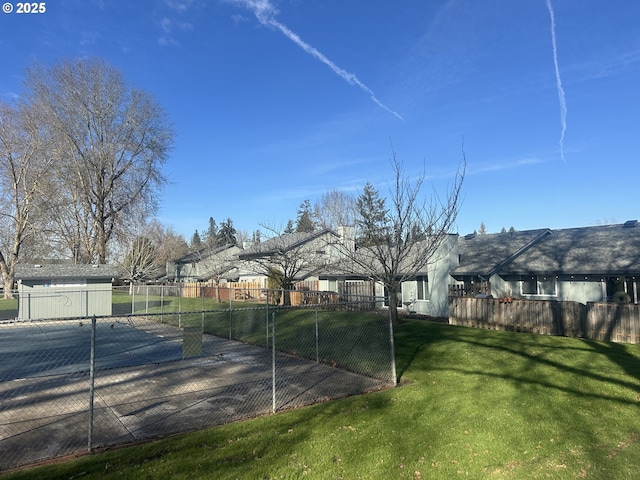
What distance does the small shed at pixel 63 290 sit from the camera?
2125cm

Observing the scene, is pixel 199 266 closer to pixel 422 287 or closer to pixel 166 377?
pixel 422 287

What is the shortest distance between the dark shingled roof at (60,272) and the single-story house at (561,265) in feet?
65.7

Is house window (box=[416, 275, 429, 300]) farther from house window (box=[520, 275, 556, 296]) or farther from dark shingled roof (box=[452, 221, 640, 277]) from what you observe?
house window (box=[520, 275, 556, 296])

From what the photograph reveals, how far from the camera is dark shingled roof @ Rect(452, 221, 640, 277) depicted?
19.8m

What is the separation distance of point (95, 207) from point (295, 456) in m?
40.0

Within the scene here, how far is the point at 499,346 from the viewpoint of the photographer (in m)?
11.6

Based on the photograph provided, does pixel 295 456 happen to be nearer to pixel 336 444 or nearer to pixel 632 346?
pixel 336 444

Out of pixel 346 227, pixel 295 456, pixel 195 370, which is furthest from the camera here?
pixel 346 227

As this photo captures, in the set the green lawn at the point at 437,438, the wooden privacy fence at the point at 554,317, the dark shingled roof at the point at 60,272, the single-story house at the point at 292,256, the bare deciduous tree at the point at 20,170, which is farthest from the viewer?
the bare deciduous tree at the point at 20,170

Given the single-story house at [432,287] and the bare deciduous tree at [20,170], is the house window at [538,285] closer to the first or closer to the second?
the single-story house at [432,287]

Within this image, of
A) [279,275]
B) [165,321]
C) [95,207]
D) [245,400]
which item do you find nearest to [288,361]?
[245,400]

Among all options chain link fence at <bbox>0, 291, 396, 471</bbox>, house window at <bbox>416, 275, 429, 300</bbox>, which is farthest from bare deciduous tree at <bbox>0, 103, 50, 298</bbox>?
house window at <bbox>416, 275, 429, 300</bbox>

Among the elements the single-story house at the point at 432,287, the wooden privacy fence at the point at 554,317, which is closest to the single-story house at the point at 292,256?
the single-story house at the point at 432,287

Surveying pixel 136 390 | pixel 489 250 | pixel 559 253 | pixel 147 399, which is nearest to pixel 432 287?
pixel 489 250
